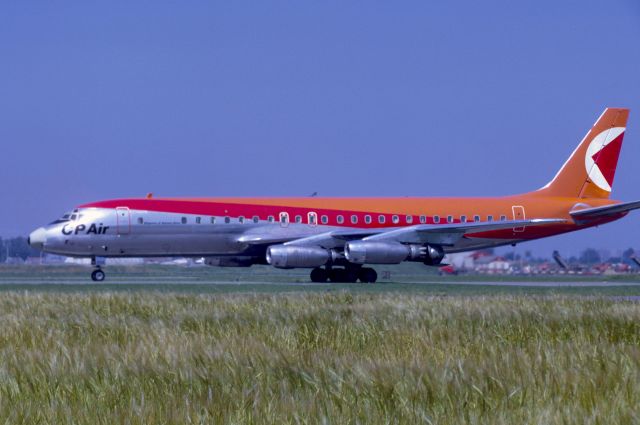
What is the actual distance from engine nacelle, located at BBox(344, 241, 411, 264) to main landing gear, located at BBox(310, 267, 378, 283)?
145cm

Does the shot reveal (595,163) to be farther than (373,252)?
Yes

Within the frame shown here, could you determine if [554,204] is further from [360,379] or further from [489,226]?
[360,379]

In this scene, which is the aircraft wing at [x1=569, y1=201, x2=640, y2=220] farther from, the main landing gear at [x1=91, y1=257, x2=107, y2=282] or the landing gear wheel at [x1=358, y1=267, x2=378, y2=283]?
the main landing gear at [x1=91, y1=257, x2=107, y2=282]

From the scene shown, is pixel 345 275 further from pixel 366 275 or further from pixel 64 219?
pixel 64 219

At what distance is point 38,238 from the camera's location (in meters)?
45.9

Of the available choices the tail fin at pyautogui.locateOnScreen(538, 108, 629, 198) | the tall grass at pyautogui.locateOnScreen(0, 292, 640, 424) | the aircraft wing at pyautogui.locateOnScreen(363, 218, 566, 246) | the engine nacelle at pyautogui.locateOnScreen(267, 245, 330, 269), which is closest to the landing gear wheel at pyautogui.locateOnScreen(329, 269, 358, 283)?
the aircraft wing at pyautogui.locateOnScreen(363, 218, 566, 246)

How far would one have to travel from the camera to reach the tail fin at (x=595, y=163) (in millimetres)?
49656

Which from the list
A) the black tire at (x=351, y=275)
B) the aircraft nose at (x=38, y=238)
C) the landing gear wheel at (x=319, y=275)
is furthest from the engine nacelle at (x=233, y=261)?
the aircraft nose at (x=38, y=238)

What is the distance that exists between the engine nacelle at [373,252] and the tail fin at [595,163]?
9088mm

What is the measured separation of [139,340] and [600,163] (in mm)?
39296

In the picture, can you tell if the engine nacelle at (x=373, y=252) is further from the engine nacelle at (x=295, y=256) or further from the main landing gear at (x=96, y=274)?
the main landing gear at (x=96, y=274)

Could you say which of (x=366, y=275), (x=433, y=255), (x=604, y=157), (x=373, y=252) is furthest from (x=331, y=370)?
(x=604, y=157)

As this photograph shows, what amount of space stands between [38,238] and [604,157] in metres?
23.0

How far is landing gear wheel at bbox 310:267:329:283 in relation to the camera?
4547cm
